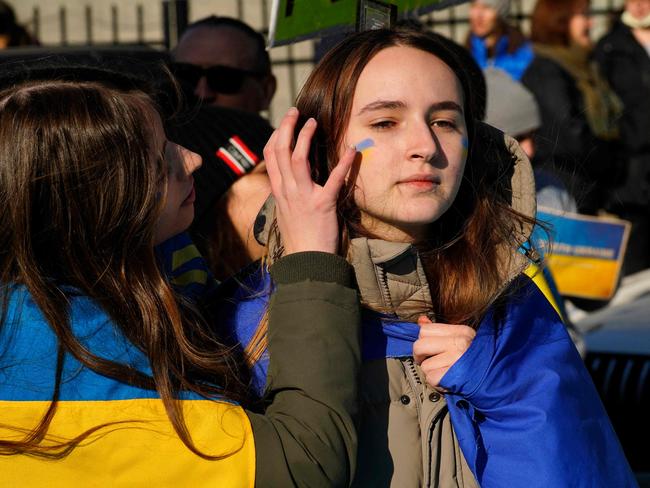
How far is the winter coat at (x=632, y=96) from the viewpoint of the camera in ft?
24.3

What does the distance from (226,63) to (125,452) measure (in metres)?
2.40

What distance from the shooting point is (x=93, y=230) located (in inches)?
82.6

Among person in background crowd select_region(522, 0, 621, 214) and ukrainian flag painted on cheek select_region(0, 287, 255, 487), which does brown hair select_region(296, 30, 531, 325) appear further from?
person in background crowd select_region(522, 0, 621, 214)

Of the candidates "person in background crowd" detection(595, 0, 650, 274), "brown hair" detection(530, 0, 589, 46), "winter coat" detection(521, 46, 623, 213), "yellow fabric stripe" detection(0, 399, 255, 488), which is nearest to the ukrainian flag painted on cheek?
"yellow fabric stripe" detection(0, 399, 255, 488)

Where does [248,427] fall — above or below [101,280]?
below

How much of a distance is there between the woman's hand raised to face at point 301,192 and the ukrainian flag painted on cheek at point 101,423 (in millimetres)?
367

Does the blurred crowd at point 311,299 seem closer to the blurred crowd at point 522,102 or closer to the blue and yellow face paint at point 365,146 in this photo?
the blue and yellow face paint at point 365,146

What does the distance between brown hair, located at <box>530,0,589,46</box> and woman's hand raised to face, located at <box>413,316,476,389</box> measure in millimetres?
5228

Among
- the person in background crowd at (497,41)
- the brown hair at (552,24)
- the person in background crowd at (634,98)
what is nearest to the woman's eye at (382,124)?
the person in background crowd at (497,41)

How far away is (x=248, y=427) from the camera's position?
6.46ft

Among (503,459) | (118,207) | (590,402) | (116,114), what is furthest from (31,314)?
(590,402)

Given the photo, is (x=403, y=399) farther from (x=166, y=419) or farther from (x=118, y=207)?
(x=118, y=207)

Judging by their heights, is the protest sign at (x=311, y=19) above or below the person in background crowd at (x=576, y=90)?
above

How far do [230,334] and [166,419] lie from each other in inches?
14.6
